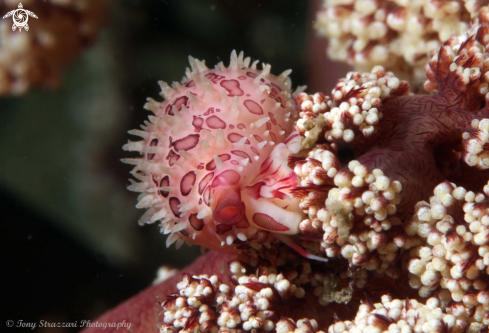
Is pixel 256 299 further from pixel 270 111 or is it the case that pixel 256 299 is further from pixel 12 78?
pixel 12 78

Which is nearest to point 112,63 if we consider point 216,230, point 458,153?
point 216,230

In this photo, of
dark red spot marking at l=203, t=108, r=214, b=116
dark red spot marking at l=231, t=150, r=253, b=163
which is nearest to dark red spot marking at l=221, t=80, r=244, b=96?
dark red spot marking at l=203, t=108, r=214, b=116

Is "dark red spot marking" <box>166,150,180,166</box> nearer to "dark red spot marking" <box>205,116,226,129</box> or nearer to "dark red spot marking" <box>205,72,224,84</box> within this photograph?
"dark red spot marking" <box>205,116,226,129</box>

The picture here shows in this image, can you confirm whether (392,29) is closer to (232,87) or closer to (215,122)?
(232,87)

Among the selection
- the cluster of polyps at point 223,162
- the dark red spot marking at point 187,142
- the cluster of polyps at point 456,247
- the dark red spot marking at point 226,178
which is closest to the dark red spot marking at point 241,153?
the cluster of polyps at point 223,162

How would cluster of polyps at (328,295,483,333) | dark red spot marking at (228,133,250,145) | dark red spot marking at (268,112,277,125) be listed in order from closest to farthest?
cluster of polyps at (328,295,483,333) → dark red spot marking at (228,133,250,145) → dark red spot marking at (268,112,277,125)

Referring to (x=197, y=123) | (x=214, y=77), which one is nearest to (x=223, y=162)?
(x=197, y=123)
